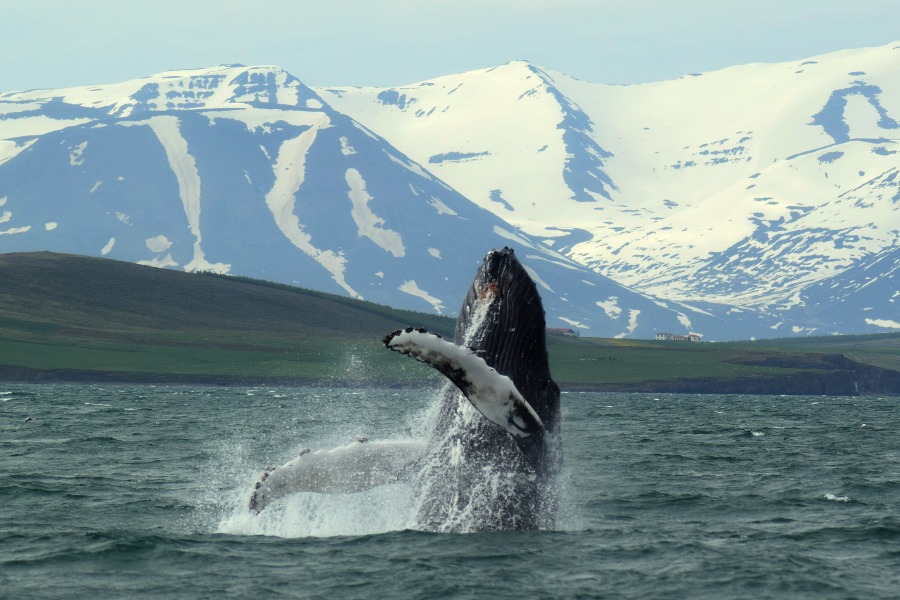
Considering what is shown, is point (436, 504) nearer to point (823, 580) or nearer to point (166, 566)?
point (166, 566)

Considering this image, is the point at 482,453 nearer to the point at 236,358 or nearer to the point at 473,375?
the point at 473,375

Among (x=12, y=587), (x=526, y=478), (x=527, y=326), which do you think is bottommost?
(x=12, y=587)

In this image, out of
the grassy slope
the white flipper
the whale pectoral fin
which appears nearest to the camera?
the whale pectoral fin

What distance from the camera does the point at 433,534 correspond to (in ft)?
61.8

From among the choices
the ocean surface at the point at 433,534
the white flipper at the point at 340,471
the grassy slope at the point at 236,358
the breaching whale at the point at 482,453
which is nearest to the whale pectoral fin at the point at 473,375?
the breaching whale at the point at 482,453

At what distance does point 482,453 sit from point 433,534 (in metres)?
1.86

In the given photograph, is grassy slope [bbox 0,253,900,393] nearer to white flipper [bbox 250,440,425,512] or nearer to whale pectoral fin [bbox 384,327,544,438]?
white flipper [bbox 250,440,425,512]

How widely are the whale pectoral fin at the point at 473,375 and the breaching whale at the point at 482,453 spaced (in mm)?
240

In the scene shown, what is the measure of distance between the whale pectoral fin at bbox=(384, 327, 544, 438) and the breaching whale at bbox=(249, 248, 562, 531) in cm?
24

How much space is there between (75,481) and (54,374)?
11747 cm

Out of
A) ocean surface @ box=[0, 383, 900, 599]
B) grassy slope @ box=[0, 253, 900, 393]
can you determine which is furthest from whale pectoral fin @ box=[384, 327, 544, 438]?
grassy slope @ box=[0, 253, 900, 393]

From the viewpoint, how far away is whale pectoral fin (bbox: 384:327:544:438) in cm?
1495

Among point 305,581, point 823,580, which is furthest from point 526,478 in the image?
point 823,580

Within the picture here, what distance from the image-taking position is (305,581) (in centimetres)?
1805
